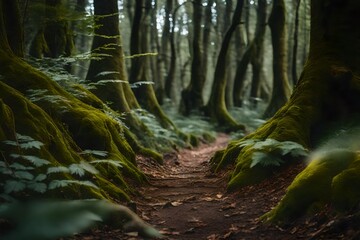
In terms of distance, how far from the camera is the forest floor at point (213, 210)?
435cm

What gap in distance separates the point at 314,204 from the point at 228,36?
14.0 meters

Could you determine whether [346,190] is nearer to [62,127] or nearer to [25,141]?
[25,141]

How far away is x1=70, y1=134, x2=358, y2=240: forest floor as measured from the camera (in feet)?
14.3

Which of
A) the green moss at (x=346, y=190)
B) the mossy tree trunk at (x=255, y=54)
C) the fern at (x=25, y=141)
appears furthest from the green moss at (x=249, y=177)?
the mossy tree trunk at (x=255, y=54)

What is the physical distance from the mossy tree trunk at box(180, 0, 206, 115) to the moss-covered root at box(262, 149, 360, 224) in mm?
16544

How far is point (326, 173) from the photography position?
4.78 metres

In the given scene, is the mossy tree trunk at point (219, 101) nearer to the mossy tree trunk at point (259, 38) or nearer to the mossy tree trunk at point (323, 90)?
the mossy tree trunk at point (259, 38)

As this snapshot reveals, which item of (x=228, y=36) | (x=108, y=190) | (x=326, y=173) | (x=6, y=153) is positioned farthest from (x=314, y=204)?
(x=228, y=36)

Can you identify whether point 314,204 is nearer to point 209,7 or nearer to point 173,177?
point 173,177

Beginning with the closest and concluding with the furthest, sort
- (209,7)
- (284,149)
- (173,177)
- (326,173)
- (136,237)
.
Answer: (136,237) < (326,173) < (284,149) < (173,177) < (209,7)

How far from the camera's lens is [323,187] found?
15.3 ft

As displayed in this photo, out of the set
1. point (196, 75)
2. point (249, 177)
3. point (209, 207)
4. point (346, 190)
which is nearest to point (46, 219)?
point (346, 190)

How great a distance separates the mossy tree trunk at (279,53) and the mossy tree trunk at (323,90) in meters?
8.87

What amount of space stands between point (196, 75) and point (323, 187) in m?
17.1
